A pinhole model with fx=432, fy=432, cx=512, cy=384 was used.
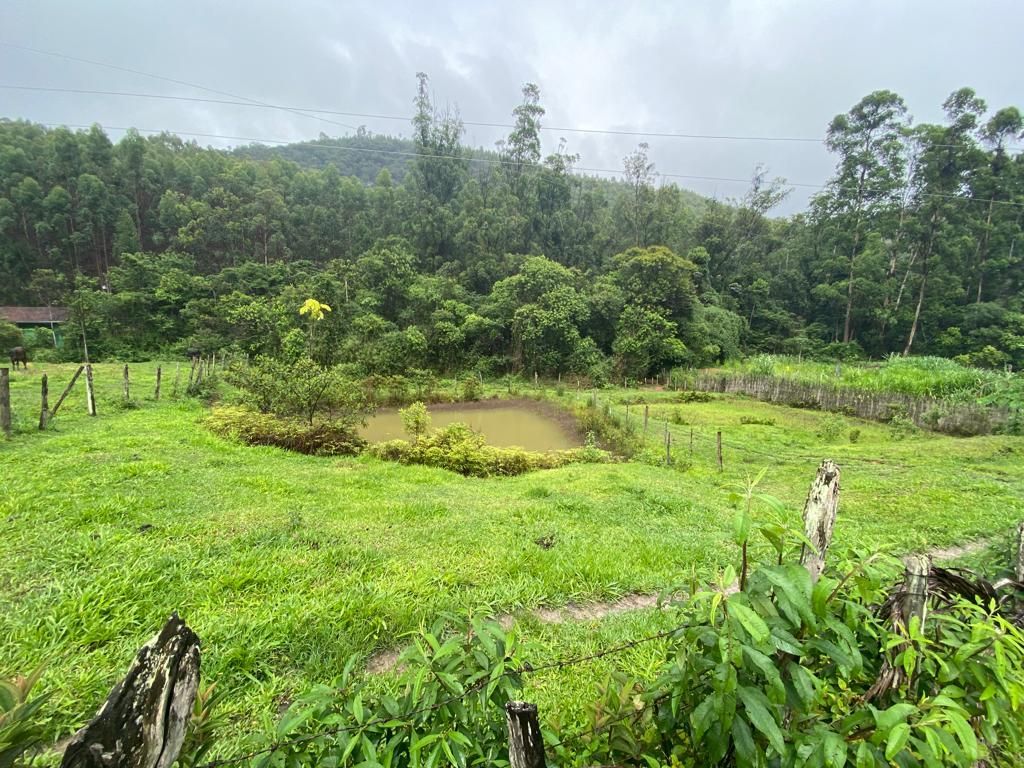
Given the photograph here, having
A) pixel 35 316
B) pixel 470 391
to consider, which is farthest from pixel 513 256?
pixel 35 316

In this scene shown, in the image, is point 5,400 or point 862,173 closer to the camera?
point 5,400

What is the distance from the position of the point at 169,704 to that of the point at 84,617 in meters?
2.96

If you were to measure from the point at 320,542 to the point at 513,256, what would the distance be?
26.7 meters

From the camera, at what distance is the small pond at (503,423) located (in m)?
12.6

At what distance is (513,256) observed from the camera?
28.8m

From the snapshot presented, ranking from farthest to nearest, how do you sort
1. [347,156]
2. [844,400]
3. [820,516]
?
[347,156] < [844,400] < [820,516]

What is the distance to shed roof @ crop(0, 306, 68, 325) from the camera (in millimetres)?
24734

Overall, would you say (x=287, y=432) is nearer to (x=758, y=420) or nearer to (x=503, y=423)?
(x=503, y=423)

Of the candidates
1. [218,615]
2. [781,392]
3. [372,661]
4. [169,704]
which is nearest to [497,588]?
[372,661]

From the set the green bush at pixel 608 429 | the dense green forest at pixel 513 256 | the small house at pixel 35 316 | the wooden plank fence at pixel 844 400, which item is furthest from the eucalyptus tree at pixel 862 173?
the small house at pixel 35 316

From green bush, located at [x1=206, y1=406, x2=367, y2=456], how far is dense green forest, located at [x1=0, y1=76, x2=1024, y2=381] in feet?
35.8

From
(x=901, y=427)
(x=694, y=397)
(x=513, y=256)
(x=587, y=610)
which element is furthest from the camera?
(x=513, y=256)

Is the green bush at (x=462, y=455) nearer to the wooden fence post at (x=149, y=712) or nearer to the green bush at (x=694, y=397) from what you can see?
the wooden fence post at (x=149, y=712)

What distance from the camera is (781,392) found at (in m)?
17.9
